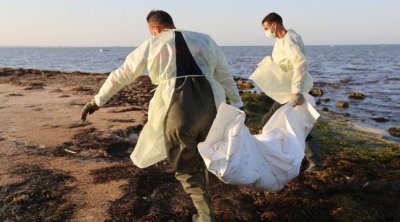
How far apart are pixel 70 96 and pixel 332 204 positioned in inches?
420

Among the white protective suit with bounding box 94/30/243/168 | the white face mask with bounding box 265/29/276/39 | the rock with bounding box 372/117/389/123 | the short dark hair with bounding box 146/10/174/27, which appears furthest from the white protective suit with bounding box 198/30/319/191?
the rock with bounding box 372/117/389/123

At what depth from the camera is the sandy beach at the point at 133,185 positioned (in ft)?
15.9

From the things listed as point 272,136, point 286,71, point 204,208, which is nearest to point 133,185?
point 204,208

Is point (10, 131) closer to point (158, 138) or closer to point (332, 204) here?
point (158, 138)

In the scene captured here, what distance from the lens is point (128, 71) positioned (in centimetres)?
407

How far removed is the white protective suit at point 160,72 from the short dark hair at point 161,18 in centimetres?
15

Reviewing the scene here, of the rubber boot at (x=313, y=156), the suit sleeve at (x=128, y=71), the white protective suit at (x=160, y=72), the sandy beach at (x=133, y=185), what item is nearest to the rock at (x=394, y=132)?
the sandy beach at (x=133, y=185)

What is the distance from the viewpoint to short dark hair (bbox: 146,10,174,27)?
4.08 m

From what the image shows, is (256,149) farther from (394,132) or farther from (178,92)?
(394,132)

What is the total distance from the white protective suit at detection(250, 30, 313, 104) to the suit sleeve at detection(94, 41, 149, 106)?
2239mm

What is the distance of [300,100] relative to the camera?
5.37 metres

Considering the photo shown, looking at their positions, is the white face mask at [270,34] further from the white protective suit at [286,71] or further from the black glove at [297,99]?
the black glove at [297,99]

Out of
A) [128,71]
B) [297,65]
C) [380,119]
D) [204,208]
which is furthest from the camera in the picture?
[380,119]

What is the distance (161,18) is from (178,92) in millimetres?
743
